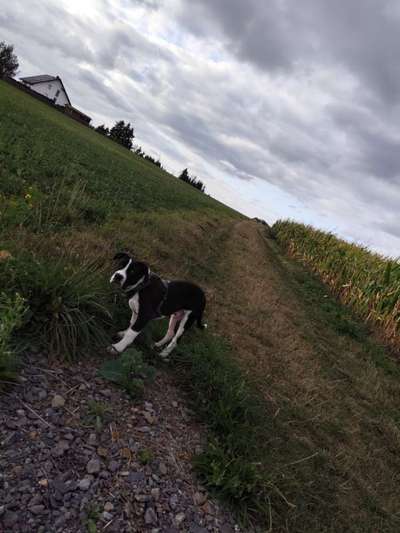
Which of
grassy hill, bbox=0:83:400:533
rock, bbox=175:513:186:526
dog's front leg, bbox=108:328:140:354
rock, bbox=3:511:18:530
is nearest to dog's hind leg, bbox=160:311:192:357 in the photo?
grassy hill, bbox=0:83:400:533

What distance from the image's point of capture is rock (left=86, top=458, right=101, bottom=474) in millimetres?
2428

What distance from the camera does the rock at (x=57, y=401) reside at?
9.02 ft

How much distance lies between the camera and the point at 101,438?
2713 mm

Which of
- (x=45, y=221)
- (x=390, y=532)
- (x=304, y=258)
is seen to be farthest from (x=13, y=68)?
(x=390, y=532)

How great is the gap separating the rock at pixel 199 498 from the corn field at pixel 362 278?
9214 millimetres

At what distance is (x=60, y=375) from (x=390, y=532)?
352cm

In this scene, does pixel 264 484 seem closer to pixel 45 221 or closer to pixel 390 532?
pixel 390 532

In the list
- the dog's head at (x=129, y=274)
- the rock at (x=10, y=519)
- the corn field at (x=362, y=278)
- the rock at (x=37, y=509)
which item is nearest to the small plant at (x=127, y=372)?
the dog's head at (x=129, y=274)

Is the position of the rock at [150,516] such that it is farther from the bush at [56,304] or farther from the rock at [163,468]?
the bush at [56,304]

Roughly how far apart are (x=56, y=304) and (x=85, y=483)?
1592mm

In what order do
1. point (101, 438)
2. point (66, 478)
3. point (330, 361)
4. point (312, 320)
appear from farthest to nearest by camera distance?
1. point (312, 320)
2. point (330, 361)
3. point (101, 438)
4. point (66, 478)

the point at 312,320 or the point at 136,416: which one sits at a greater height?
the point at 312,320

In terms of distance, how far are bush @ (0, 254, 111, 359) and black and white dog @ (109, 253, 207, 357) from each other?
341mm

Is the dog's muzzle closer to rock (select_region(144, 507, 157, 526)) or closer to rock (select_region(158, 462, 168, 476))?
rock (select_region(158, 462, 168, 476))
